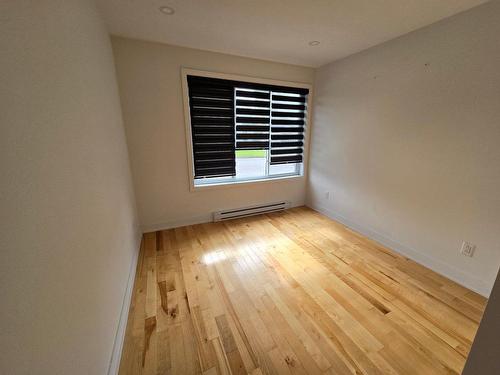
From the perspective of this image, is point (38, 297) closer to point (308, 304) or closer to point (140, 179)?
point (308, 304)

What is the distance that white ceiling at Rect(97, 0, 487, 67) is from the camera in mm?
1616

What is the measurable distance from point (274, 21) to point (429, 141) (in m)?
1.93

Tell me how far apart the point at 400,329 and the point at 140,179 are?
2.98 meters

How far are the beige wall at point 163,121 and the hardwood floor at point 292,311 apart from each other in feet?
1.79

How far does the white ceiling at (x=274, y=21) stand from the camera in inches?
63.6

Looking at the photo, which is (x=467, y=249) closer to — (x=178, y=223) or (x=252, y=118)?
(x=252, y=118)

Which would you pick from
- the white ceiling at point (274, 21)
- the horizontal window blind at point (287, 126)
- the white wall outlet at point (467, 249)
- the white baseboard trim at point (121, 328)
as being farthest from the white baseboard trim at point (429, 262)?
the white baseboard trim at point (121, 328)

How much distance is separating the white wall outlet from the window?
2281mm

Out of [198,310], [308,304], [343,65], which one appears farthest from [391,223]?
[198,310]

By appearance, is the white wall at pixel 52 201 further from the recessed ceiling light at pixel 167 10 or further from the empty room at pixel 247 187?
the recessed ceiling light at pixel 167 10

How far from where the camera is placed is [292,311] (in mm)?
1599

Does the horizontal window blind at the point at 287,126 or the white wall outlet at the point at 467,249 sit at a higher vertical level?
the horizontal window blind at the point at 287,126

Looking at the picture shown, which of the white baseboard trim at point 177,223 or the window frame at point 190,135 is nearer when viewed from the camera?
the window frame at point 190,135

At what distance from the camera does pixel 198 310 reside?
63.2 inches
